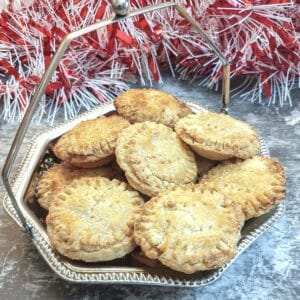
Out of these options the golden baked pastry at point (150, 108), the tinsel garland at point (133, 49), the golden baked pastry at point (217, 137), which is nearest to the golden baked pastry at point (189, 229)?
the golden baked pastry at point (217, 137)

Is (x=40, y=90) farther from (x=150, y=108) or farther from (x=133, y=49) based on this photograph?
(x=133, y=49)

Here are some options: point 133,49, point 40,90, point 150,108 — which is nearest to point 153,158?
point 150,108

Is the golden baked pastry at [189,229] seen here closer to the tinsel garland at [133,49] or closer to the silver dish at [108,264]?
the silver dish at [108,264]

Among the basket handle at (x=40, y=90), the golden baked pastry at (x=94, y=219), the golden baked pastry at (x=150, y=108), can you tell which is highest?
the basket handle at (x=40, y=90)

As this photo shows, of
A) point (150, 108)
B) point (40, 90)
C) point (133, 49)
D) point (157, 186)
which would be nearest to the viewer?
point (40, 90)

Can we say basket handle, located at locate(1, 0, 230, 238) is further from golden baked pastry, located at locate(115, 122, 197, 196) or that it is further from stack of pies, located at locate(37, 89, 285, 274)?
golden baked pastry, located at locate(115, 122, 197, 196)

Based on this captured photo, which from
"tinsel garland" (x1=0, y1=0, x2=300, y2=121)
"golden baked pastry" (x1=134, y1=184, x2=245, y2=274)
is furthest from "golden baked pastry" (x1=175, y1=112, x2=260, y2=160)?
"tinsel garland" (x1=0, y1=0, x2=300, y2=121)
